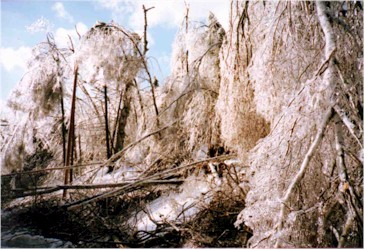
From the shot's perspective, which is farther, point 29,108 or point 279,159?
point 29,108

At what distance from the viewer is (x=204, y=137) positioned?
3.05m

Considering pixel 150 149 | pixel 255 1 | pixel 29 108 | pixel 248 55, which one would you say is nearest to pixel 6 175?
pixel 29 108

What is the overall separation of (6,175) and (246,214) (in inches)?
78.3

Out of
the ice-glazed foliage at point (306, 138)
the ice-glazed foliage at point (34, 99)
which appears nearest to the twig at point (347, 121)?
the ice-glazed foliage at point (306, 138)

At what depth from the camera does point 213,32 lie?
3.40 meters

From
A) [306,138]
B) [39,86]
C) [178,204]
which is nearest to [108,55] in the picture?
[39,86]

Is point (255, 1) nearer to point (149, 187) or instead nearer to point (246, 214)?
point (246, 214)

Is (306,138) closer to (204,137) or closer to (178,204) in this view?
(178,204)

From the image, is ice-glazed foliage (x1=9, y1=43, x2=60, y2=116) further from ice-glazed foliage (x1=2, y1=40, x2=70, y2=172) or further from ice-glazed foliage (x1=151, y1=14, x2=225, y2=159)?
ice-glazed foliage (x1=151, y1=14, x2=225, y2=159)

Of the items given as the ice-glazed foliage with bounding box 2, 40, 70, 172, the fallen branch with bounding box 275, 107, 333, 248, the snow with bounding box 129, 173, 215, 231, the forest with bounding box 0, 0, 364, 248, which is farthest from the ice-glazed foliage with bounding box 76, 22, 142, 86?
the fallen branch with bounding box 275, 107, 333, 248

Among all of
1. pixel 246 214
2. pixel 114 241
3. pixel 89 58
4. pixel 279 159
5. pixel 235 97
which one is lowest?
pixel 114 241

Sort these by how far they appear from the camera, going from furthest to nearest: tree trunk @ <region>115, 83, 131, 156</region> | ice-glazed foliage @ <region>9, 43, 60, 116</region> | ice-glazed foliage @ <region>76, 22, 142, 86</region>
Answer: tree trunk @ <region>115, 83, 131, 156</region>, ice-glazed foliage @ <region>9, 43, 60, 116</region>, ice-glazed foliage @ <region>76, 22, 142, 86</region>

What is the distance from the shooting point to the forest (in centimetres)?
163

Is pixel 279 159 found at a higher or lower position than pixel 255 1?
lower
